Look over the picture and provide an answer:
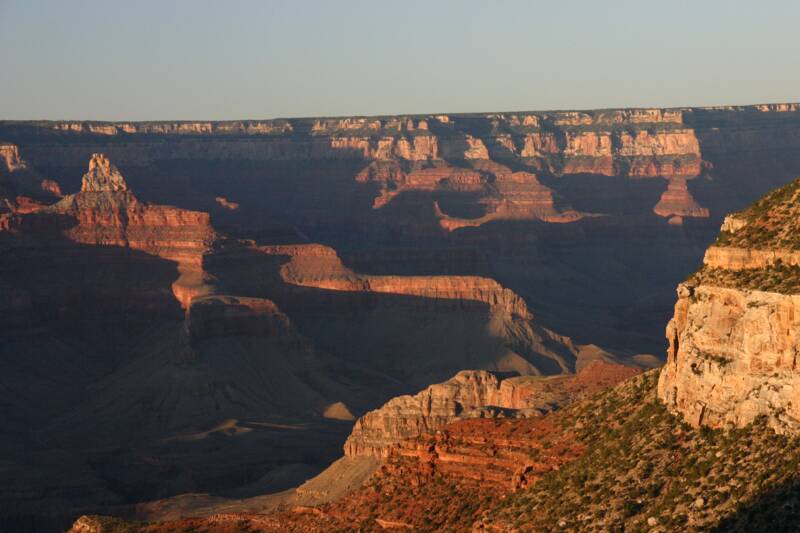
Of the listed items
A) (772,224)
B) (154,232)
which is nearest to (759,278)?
(772,224)

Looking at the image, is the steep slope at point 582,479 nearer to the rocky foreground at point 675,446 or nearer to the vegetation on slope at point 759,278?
the rocky foreground at point 675,446

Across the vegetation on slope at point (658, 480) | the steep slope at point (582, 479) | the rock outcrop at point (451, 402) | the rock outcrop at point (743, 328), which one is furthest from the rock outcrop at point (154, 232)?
the rock outcrop at point (743, 328)

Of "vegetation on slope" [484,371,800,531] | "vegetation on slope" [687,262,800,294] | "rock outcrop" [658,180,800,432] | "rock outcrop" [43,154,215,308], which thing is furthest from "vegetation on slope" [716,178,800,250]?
"rock outcrop" [43,154,215,308]

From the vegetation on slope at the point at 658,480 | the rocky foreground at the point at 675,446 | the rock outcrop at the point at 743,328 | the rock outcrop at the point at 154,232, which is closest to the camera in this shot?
the vegetation on slope at the point at 658,480

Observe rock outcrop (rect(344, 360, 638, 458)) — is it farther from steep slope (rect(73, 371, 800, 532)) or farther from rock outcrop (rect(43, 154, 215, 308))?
rock outcrop (rect(43, 154, 215, 308))

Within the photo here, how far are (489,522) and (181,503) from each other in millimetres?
59630

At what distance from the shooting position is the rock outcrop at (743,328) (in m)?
42.1

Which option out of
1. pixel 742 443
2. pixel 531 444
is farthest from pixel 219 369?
pixel 742 443

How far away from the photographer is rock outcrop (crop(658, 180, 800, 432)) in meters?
42.1

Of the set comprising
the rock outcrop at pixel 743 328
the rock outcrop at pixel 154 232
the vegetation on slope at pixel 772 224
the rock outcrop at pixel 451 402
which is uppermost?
the vegetation on slope at pixel 772 224

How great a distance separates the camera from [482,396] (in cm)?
10381

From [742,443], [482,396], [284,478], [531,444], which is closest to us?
[742,443]

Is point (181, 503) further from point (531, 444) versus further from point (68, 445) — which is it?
point (531, 444)

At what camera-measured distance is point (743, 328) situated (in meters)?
43.3
